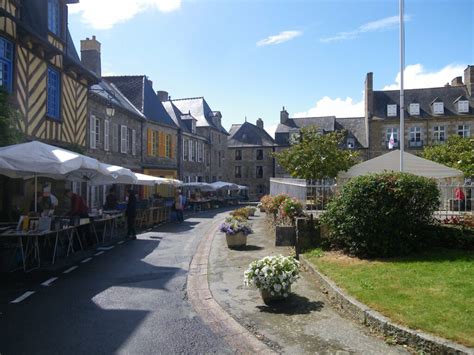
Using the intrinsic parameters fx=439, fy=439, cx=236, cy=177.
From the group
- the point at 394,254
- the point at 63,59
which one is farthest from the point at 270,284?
the point at 63,59

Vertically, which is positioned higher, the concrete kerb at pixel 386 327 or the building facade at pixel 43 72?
the building facade at pixel 43 72

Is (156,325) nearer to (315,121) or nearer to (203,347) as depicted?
(203,347)

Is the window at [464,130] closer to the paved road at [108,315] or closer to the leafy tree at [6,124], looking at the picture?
the paved road at [108,315]

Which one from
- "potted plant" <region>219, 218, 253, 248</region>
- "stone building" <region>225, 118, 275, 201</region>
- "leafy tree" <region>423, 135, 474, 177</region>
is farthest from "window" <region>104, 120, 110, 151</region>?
"stone building" <region>225, 118, 275, 201</region>

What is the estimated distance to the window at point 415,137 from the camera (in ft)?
138

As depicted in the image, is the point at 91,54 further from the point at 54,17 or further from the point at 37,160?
the point at 37,160

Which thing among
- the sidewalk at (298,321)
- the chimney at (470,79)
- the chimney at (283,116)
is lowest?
the sidewalk at (298,321)

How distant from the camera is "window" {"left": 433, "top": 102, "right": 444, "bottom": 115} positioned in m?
41.7

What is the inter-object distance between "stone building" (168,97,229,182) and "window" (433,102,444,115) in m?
20.6

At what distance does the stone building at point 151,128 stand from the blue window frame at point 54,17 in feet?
37.8

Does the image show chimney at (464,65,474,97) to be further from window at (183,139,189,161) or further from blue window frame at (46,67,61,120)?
blue window frame at (46,67,61,120)

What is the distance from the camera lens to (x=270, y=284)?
18.5 feet

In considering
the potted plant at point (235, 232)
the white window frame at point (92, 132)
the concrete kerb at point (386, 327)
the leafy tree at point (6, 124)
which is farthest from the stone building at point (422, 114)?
the concrete kerb at point (386, 327)

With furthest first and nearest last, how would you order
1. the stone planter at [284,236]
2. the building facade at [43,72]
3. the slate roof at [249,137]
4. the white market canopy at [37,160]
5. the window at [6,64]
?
the slate roof at [249,137] < the building facade at [43,72] < the window at [6,64] < the stone planter at [284,236] < the white market canopy at [37,160]
